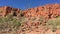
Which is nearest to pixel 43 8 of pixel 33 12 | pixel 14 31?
pixel 33 12

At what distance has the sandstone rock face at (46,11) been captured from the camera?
24.7 meters

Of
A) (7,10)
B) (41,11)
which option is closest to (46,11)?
(41,11)

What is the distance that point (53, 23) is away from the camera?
64.9 feet

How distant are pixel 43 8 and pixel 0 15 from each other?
5571mm

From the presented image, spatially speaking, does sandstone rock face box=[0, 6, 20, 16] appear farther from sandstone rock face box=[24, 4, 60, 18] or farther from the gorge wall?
sandstone rock face box=[24, 4, 60, 18]

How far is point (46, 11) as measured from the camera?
25.7 m

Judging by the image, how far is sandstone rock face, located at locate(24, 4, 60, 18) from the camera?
973 inches

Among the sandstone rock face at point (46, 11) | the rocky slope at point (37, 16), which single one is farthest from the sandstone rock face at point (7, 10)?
the sandstone rock face at point (46, 11)

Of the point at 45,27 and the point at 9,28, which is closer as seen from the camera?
the point at 45,27

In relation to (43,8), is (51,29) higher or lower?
lower

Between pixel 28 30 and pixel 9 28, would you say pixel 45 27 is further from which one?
pixel 9 28

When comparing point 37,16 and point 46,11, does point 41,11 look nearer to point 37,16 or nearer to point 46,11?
point 46,11

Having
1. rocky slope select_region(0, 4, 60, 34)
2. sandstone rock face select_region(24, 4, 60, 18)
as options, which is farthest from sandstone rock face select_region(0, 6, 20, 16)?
sandstone rock face select_region(24, 4, 60, 18)

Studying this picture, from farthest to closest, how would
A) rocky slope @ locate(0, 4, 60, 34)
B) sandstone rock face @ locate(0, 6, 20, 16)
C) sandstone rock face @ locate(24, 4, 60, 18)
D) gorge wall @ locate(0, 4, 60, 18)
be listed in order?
sandstone rock face @ locate(0, 6, 20, 16) < gorge wall @ locate(0, 4, 60, 18) < sandstone rock face @ locate(24, 4, 60, 18) < rocky slope @ locate(0, 4, 60, 34)
